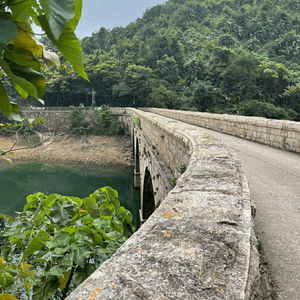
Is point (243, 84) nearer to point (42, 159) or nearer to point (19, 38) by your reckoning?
point (42, 159)

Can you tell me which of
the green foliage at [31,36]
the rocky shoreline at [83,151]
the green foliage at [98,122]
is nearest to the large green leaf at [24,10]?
the green foliage at [31,36]

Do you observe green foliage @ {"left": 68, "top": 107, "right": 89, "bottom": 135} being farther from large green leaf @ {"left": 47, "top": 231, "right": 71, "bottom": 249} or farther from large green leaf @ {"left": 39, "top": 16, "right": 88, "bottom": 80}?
large green leaf @ {"left": 39, "top": 16, "right": 88, "bottom": 80}

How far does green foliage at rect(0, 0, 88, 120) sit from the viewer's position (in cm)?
43

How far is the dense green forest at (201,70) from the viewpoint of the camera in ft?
92.3

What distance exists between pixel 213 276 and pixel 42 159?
27758 millimetres

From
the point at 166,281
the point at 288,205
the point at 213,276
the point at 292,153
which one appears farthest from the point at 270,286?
the point at 292,153

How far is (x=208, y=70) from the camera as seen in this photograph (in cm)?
3425

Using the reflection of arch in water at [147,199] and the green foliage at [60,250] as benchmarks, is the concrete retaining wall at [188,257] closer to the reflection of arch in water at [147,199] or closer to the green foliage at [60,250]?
the green foliage at [60,250]

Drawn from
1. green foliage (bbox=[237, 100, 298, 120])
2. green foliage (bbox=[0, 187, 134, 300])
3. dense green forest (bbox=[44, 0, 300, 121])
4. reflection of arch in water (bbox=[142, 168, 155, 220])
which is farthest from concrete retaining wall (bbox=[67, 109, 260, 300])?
dense green forest (bbox=[44, 0, 300, 121])

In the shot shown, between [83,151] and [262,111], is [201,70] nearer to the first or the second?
[262,111]

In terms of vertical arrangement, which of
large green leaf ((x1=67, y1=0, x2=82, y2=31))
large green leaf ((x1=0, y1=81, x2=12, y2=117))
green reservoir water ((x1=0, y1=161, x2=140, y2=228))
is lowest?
green reservoir water ((x1=0, y1=161, x2=140, y2=228))

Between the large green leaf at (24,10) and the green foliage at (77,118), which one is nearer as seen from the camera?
the large green leaf at (24,10)

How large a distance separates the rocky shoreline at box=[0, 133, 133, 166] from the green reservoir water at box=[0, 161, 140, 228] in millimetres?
1285

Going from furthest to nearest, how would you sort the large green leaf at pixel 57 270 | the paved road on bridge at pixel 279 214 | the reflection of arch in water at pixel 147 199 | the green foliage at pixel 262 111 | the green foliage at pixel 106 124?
the green foliage at pixel 106 124
the green foliage at pixel 262 111
the reflection of arch in water at pixel 147 199
the large green leaf at pixel 57 270
the paved road on bridge at pixel 279 214
